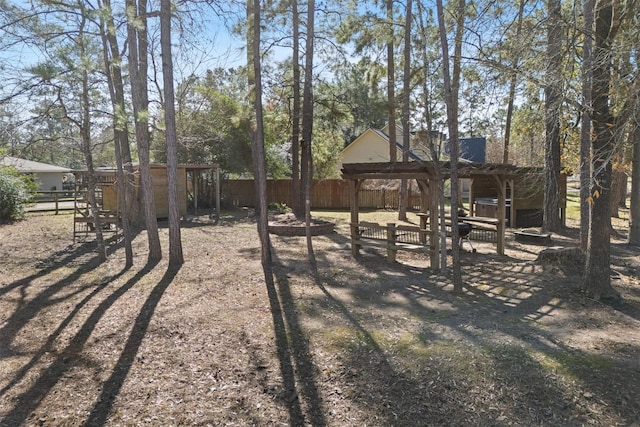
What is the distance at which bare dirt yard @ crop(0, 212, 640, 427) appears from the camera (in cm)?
365

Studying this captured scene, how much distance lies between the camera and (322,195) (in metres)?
24.2

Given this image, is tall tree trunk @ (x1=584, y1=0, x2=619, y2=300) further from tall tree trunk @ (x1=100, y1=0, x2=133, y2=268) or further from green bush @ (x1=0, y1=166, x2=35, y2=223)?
green bush @ (x1=0, y1=166, x2=35, y2=223)

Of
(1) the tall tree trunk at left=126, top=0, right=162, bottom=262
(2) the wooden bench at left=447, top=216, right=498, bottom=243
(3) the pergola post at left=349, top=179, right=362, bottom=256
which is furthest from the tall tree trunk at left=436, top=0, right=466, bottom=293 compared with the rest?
(1) the tall tree trunk at left=126, top=0, right=162, bottom=262

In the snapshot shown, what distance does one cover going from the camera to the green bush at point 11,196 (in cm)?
1527

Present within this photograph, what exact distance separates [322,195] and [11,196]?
1423 cm

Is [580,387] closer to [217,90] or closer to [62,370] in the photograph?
[62,370]

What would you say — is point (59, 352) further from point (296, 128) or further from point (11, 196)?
point (11, 196)

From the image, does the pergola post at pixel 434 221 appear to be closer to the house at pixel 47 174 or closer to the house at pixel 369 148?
the house at pixel 369 148

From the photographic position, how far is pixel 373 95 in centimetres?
1383

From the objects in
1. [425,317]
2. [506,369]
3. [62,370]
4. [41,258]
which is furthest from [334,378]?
[41,258]

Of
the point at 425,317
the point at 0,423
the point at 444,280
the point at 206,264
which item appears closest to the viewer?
the point at 0,423

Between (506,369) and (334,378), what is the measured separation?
1.66 meters

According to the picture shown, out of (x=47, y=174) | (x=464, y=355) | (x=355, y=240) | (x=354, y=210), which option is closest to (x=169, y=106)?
(x=354, y=210)

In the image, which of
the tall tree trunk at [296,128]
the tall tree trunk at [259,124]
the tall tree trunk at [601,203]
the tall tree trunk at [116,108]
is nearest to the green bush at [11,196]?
the tall tree trunk at [116,108]
